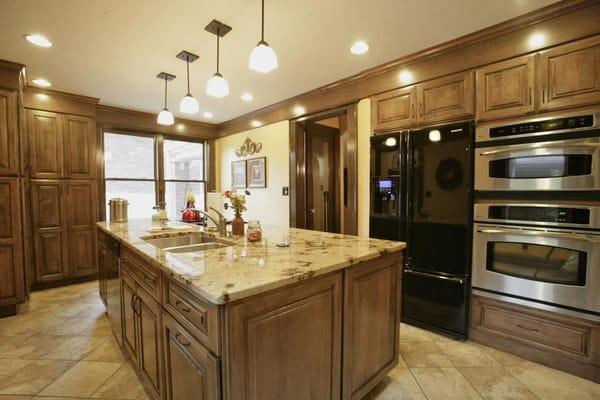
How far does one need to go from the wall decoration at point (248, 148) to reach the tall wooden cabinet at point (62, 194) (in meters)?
2.09

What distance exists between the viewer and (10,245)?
9.54ft

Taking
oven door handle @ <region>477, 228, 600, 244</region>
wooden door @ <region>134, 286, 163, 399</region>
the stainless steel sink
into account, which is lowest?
wooden door @ <region>134, 286, 163, 399</region>

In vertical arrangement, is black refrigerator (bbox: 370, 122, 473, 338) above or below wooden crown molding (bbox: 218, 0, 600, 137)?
below

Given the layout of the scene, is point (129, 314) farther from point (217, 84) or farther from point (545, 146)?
point (545, 146)

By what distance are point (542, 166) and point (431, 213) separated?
829 mm

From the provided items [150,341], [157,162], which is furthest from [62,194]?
[150,341]

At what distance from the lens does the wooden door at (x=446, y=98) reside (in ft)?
7.72

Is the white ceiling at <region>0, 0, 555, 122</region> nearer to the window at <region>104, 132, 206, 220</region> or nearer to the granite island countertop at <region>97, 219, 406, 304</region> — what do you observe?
the window at <region>104, 132, 206, 220</region>

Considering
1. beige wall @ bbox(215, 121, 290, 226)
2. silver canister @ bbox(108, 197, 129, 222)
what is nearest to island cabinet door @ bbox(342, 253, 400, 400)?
beige wall @ bbox(215, 121, 290, 226)

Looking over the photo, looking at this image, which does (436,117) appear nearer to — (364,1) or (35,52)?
(364,1)

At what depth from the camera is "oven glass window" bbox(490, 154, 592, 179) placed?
186cm

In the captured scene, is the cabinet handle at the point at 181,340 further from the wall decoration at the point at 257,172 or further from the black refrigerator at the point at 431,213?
the wall decoration at the point at 257,172

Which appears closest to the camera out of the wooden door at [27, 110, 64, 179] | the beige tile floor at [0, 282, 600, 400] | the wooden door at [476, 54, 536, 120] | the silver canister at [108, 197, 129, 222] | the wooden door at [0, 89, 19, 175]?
the beige tile floor at [0, 282, 600, 400]

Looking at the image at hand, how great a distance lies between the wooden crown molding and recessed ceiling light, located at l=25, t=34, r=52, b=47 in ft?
8.43
